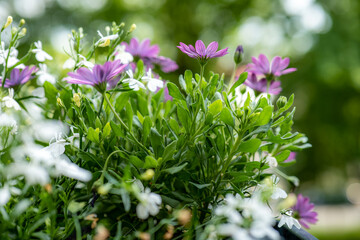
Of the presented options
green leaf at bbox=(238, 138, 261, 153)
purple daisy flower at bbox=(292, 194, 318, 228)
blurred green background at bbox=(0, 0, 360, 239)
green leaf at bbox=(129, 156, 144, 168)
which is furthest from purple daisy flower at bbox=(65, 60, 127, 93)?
blurred green background at bbox=(0, 0, 360, 239)

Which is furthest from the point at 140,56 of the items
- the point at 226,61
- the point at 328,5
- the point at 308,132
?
the point at 308,132

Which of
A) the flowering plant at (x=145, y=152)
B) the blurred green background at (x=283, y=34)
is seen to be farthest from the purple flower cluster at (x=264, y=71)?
the blurred green background at (x=283, y=34)

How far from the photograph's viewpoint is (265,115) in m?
0.51

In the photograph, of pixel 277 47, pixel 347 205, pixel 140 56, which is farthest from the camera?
pixel 347 205

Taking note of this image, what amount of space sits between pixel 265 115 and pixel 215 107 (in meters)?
0.07

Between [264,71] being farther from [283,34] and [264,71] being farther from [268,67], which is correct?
[283,34]

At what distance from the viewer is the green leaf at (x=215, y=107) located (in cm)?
51

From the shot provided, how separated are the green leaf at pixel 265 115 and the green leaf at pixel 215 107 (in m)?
0.06

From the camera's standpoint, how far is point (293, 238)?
56cm

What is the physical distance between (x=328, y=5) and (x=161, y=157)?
5.09m

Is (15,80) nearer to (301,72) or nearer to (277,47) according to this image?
(301,72)

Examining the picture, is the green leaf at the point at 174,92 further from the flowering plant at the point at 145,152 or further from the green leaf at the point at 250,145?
the green leaf at the point at 250,145

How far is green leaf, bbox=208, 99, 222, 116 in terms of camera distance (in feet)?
1.68

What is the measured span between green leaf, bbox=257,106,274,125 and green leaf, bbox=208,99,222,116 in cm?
6
